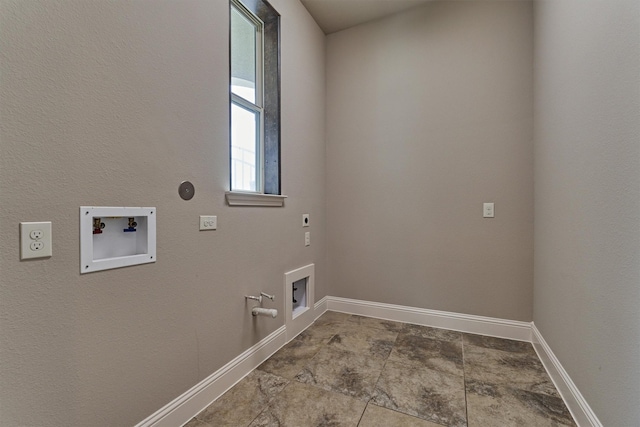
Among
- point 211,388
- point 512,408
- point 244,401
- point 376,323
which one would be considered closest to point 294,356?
point 244,401

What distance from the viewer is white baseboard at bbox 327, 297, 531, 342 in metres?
2.19

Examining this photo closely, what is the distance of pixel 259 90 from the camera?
2.11m

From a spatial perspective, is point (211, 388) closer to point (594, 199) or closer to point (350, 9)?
point (594, 199)

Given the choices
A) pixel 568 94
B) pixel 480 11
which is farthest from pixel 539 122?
pixel 480 11

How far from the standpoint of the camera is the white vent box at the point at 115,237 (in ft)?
3.27

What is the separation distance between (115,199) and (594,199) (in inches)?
81.0

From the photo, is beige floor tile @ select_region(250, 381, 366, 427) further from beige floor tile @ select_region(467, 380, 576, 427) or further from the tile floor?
beige floor tile @ select_region(467, 380, 576, 427)

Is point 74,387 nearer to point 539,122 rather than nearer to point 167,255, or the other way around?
point 167,255

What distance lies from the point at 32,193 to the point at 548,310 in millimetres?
2720

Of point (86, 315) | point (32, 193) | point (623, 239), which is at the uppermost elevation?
point (32, 193)

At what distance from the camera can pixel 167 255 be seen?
128cm

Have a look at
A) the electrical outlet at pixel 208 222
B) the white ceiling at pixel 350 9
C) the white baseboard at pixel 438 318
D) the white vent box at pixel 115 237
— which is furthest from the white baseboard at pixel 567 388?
the white ceiling at pixel 350 9

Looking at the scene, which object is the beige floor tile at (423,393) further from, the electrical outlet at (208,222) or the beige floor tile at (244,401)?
the electrical outlet at (208,222)

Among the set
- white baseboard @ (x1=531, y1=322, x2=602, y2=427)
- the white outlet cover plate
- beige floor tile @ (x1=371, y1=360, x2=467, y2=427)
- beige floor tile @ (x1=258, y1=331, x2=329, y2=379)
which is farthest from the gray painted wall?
the white outlet cover plate
